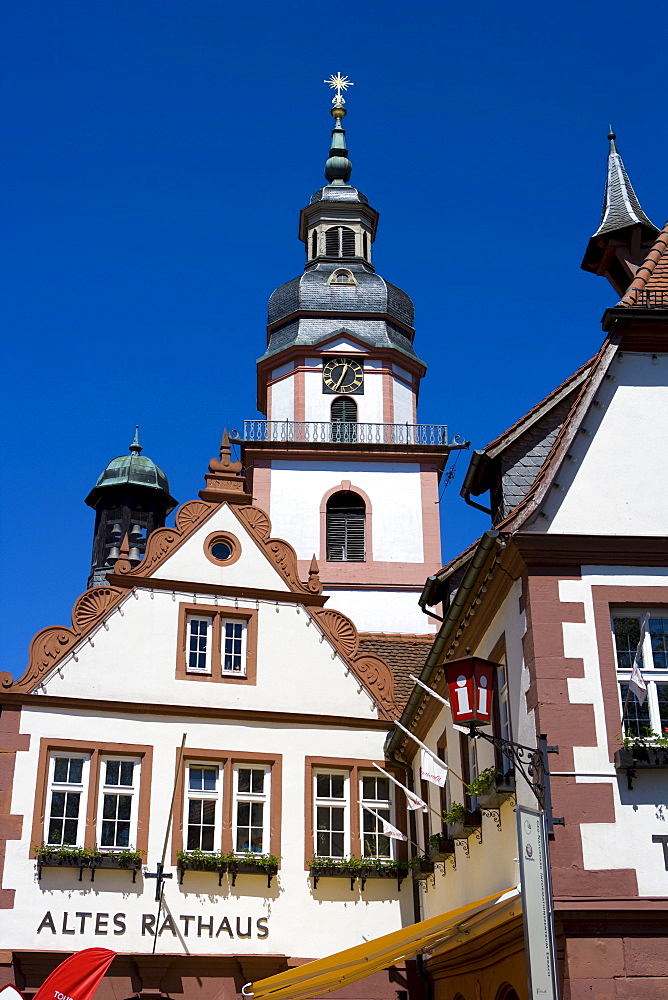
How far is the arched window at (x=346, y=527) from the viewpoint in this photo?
115 feet

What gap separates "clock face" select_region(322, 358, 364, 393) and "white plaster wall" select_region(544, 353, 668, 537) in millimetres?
23064

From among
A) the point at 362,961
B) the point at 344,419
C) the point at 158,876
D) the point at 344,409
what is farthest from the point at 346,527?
the point at 362,961

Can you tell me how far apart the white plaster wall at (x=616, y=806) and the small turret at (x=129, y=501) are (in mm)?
29328

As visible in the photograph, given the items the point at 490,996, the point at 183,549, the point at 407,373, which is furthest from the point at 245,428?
the point at 490,996

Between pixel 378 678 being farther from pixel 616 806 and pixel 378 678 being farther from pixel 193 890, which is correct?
pixel 616 806

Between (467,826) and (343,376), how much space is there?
Result: 78.8ft

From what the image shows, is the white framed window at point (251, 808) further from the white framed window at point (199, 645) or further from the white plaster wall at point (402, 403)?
the white plaster wall at point (402, 403)

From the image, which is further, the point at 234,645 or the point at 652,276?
the point at 234,645

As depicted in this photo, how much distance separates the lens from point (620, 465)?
601 inches

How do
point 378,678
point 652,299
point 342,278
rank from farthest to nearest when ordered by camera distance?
point 342,278, point 378,678, point 652,299

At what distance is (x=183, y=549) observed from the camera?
2364cm

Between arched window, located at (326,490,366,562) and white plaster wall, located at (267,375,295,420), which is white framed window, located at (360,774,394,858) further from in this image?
white plaster wall, located at (267,375,295,420)

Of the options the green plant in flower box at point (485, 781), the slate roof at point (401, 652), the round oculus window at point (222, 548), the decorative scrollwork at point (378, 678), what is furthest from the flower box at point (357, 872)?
the green plant in flower box at point (485, 781)

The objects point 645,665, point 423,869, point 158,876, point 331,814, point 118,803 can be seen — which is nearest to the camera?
point 645,665
